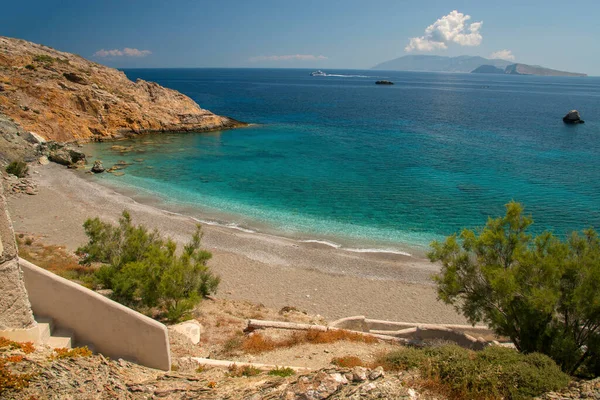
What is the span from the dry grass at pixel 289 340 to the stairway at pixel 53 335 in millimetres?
4252

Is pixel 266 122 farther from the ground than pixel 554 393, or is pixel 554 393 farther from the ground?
pixel 266 122

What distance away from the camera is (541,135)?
63562mm

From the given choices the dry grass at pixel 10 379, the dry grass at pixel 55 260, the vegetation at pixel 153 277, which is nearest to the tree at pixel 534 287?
the vegetation at pixel 153 277

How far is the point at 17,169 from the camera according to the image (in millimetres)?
33344

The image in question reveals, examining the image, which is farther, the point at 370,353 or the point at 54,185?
the point at 54,185

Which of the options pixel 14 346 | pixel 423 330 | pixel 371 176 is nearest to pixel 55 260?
pixel 14 346

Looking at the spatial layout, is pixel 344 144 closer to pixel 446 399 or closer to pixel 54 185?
pixel 54 185

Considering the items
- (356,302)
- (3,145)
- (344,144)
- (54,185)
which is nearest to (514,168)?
(344,144)

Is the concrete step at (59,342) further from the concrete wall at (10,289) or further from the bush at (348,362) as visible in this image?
the bush at (348,362)

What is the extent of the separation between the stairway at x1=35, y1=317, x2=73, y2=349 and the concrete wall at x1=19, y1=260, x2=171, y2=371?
126 mm

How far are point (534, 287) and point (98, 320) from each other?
1140 cm

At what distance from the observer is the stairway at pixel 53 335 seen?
30.3 ft

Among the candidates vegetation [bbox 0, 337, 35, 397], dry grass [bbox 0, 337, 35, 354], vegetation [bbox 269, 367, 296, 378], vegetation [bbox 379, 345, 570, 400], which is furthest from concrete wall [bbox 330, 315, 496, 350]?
vegetation [bbox 0, 337, 35, 397]

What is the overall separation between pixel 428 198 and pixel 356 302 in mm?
17217
